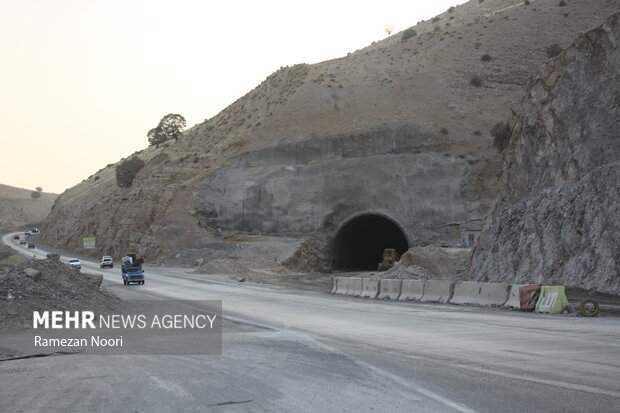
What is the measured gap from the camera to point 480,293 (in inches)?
916

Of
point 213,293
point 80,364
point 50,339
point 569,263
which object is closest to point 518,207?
point 569,263

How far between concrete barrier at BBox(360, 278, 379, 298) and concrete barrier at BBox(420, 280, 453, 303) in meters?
4.14

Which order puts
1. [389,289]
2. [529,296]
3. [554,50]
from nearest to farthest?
[529,296], [389,289], [554,50]

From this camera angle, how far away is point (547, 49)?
84938 millimetres

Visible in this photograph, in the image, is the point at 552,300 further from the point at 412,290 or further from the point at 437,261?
the point at 437,261

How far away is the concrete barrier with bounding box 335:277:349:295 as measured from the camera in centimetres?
3459

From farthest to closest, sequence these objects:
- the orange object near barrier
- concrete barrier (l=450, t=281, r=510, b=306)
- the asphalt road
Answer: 1. concrete barrier (l=450, t=281, r=510, b=306)
2. the orange object near barrier
3. the asphalt road

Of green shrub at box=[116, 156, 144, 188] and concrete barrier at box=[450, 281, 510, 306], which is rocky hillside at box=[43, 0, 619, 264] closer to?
green shrub at box=[116, 156, 144, 188]

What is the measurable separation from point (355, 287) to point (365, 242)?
47904 millimetres

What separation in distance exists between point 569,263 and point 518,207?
24.8ft

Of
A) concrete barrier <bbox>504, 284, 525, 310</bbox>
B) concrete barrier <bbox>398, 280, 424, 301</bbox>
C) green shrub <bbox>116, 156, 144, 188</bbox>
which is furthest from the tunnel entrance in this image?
concrete barrier <bbox>504, 284, 525, 310</bbox>

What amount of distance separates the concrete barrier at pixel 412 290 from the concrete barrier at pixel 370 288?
87.9 inches

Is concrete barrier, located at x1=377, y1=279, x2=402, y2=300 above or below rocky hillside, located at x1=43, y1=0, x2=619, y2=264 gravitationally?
below

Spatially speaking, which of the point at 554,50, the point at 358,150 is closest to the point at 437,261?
the point at 358,150
